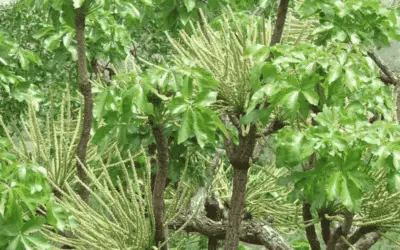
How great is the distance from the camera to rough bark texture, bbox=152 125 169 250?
2520 mm

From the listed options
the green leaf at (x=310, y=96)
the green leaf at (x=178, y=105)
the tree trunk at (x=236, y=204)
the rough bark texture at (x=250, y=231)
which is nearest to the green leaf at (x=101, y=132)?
the green leaf at (x=178, y=105)

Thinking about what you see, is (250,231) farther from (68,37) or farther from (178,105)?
(178,105)

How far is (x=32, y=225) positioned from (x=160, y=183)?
50 cm

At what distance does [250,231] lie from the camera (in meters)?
4.03

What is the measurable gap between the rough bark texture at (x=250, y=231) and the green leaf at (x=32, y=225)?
53.5 inches

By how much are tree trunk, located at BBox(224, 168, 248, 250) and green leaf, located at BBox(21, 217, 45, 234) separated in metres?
0.99

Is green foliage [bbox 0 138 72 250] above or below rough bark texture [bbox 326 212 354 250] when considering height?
above

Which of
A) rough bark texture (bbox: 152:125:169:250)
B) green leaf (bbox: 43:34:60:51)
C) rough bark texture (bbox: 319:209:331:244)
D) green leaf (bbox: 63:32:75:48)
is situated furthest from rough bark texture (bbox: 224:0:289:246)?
green leaf (bbox: 43:34:60:51)

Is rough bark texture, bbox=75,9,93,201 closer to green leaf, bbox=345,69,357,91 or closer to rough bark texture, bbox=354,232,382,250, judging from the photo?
green leaf, bbox=345,69,357,91

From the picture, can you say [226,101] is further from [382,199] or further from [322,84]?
[382,199]

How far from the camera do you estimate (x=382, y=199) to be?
3.28 m

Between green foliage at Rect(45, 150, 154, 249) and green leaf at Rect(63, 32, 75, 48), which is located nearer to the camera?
green foliage at Rect(45, 150, 154, 249)

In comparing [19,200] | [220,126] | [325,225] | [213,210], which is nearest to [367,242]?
[325,225]

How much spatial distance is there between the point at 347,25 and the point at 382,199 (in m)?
0.91
